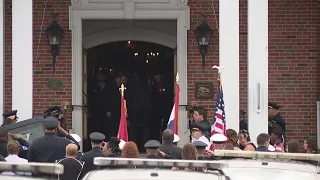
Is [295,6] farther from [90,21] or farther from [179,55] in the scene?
[90,21]

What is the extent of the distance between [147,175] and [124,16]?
35.3 feet

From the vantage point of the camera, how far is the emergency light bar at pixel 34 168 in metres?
5.05

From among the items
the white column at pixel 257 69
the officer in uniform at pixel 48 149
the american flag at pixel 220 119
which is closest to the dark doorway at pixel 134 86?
the white column at pixel 257 69

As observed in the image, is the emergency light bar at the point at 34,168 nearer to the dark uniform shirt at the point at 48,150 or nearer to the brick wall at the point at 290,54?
the dark uniform shirt at the point at 48,150

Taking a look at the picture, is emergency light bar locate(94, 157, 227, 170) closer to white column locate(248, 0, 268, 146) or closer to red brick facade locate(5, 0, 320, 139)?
white column locate(248, 0, 268, 146)

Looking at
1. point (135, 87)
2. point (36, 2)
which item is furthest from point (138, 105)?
point (36, 2)

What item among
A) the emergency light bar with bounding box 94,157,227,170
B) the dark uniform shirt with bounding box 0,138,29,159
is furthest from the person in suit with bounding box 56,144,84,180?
the emergency light bar with bounding box 94,157,227,170

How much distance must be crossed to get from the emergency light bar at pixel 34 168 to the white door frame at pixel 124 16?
10.5 metres

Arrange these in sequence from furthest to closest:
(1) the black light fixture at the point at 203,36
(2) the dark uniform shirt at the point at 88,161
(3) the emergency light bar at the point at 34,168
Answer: (1) the black light fixture at the point at 203,36 → (2) the dark uniform shirt at the point at 88,161 → (3) the emergency light bar at the point at 34,168

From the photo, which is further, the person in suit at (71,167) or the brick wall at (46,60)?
the brick wall at (46,60)

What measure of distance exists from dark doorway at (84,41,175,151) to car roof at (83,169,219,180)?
36.3ft

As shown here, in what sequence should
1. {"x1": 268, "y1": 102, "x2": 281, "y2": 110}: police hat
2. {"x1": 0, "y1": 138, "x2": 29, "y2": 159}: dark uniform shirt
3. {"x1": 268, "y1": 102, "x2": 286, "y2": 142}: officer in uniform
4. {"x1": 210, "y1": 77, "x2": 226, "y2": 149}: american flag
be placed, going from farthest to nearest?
{"x1": 268, "y1": 102, "x2": 281, "y2": 110}: police hat
{"x1": 268, "y1": 102, "x2": 286, "y2": 142}: officer in uniform
{"x1": 210, "y1": 77, "x2": 226, "y2": 149}: american flag
{"x1": 0, "y1": 138, "x2": 29, "y2": 159}: dark uniform shirt

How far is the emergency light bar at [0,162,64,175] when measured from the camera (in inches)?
199

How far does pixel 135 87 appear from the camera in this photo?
1711 centimetres
